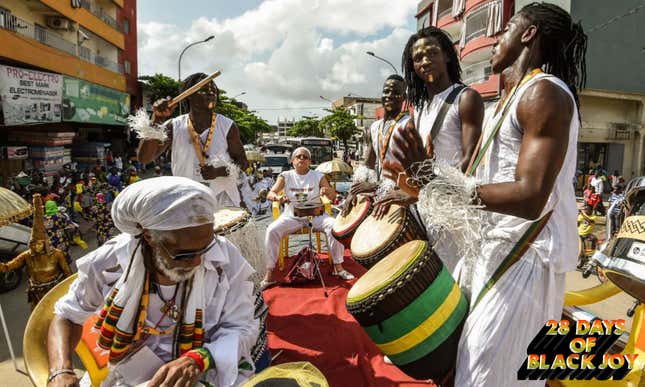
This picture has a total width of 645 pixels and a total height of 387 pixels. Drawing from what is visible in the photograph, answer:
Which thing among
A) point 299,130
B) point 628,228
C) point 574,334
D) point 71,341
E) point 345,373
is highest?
point 299,130

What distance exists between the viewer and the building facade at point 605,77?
16.7 metres

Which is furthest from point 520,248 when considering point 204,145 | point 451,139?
point 204,145

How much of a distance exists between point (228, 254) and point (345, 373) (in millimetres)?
1717

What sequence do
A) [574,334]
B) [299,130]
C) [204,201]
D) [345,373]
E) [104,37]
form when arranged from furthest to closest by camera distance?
[299,130], [104,37], [345,373], [574,334], [204,201]

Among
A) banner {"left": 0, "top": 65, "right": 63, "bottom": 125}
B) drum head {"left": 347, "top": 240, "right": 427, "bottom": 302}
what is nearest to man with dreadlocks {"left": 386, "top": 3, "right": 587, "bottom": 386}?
drum head {"left": 347, "top": 240, "right": 427, "bottom": 302}

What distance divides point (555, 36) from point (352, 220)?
1.92m

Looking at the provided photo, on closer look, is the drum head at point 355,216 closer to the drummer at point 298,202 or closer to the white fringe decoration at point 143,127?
the white fringe decoration at point 143,127

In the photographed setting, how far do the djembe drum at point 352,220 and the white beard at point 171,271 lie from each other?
1.66 m

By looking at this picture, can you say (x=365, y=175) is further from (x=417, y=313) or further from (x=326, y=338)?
(x=417, y=313)

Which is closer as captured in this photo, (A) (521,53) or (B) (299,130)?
(A) (521,53)

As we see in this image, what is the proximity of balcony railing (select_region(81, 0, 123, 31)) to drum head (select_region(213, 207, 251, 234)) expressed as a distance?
804 inches

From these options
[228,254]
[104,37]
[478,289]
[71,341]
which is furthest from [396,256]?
[104,37]

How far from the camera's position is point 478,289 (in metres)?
1.59

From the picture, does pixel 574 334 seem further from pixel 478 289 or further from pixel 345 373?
pixel 345 373
